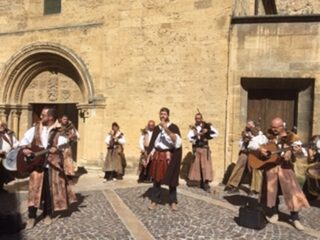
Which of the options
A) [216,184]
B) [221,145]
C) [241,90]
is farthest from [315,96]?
[216,184]

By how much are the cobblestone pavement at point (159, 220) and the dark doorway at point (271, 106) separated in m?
2.45

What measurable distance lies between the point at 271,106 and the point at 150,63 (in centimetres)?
328

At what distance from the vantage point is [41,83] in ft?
41.1

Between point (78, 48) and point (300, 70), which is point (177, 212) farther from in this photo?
point (78, 48)

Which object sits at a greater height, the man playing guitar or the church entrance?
the church entrance

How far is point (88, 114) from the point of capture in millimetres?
11062

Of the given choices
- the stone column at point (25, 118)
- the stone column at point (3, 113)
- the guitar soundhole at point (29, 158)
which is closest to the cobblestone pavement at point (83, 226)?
the guitar soundhole at point (29, 158)

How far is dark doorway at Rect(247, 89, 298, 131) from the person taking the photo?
31.2 ft

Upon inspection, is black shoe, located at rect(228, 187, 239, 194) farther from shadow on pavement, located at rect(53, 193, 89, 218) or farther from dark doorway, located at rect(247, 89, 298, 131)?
shadow on pavement, located at rect(53, 193, 89, 218)

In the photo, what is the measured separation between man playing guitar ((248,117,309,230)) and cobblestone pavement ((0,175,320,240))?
38 cm

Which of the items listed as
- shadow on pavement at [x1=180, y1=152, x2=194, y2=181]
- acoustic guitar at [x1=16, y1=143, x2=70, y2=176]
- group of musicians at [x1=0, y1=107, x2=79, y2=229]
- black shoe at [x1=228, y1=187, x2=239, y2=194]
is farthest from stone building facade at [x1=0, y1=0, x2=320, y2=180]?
acoustic guitar at [x1=16, y1=143, x2=70, y2=176]

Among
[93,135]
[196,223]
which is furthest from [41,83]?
[196,223]

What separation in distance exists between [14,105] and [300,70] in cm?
855

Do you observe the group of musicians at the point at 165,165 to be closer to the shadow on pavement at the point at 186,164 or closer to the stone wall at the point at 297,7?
the shadow on pavement at the point at 186,164
